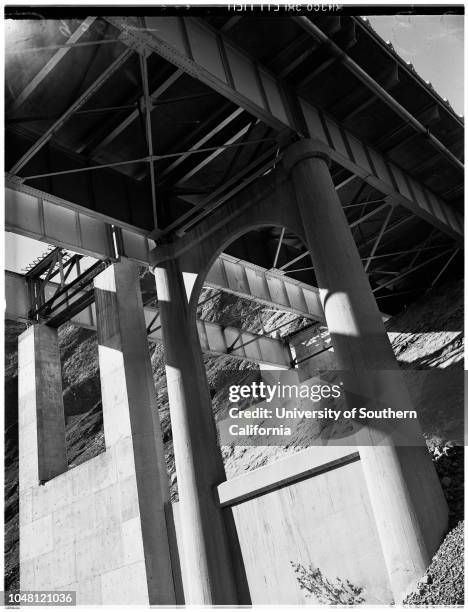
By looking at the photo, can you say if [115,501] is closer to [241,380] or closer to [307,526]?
[307,526]

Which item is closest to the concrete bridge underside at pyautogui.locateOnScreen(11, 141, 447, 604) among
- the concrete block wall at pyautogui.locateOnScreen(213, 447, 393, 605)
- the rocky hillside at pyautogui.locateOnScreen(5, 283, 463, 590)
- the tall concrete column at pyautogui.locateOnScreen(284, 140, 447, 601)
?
the tall concrete column at pyautogui.locateOnScreen(284, 140, 447, 601)

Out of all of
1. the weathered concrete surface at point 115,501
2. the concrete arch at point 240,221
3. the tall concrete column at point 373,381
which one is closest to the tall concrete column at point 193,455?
the concrete arch at point 240,221

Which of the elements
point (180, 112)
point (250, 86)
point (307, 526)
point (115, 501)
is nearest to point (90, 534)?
point (115, 501)

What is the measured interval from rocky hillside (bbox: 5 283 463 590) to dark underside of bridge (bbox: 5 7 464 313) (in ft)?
23.7

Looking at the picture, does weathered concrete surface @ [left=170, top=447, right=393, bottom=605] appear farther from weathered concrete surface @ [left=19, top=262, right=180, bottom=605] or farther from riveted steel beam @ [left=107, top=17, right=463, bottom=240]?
riveted steel beam @ [left=107, top=17, right=463, bottom=240]

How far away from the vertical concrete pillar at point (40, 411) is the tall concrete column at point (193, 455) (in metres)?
6.97

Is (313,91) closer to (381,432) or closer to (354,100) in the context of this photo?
(354,100)

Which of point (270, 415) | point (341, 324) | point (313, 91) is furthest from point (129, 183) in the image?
point (270, 415)

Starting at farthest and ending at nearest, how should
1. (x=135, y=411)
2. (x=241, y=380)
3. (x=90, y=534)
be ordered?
1. (x=241, y=380)
2. (x=135, y=411)
3. (x=90, y=534)

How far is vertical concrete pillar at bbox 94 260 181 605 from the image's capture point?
54.0ft

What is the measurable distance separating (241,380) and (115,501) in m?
23.3

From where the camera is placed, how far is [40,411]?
2183 cm

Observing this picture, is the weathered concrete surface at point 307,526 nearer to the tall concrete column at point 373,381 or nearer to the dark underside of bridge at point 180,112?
the tall concrete column at point 373,381

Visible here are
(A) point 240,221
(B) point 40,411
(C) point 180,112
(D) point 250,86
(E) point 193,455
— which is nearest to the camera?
(D) point 250,86
